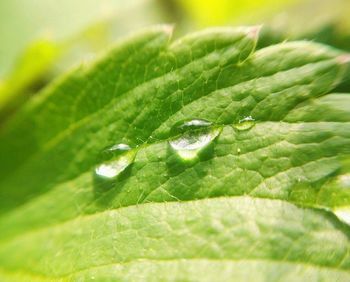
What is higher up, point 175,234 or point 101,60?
point 101,60

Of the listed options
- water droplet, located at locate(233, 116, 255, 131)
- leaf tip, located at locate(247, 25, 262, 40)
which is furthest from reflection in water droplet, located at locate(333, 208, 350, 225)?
leaf tip, located at locate(247, 25, 262, 40)

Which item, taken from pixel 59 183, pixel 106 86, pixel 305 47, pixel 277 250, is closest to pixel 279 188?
pixel 277 250

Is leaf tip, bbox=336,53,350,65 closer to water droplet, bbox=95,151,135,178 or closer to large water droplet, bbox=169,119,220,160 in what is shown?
large water droplet, bbox=169,119,220,160

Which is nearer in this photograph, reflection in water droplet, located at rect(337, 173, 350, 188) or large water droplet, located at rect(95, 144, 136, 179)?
reflection in water droplet, located at rect(337, 173, 350, 188)

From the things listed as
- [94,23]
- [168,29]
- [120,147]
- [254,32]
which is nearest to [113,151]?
[120,147]

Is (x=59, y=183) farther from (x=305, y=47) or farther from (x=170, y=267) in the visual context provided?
(x=305, y=47)

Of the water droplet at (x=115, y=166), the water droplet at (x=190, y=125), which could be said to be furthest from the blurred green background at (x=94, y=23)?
the water droplet at (x=115, y=166)
